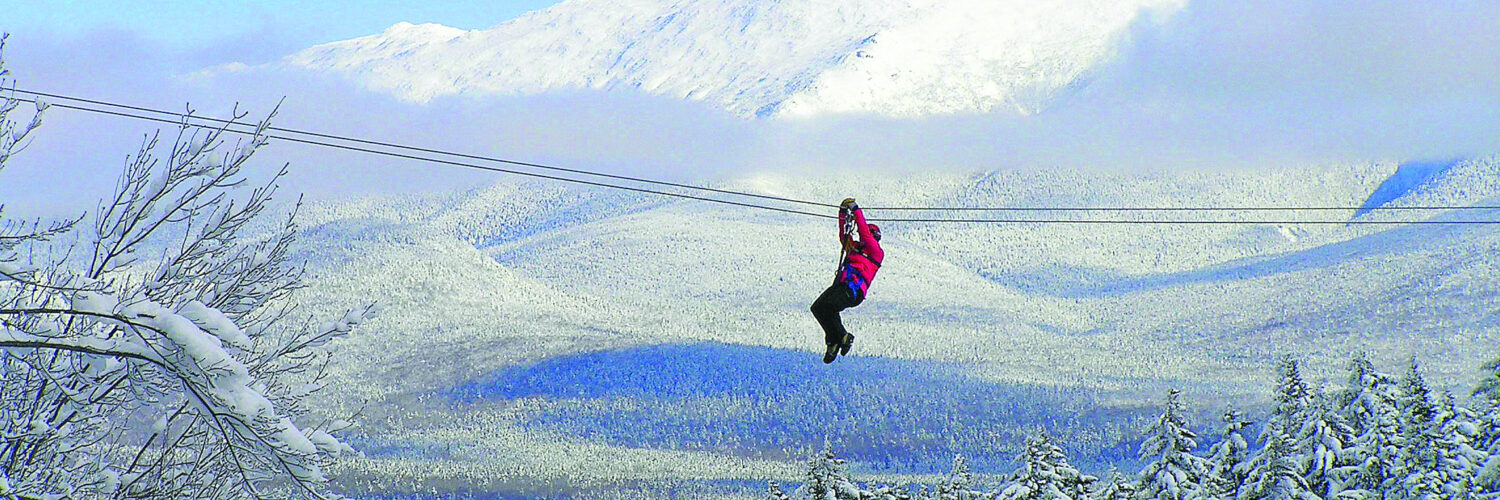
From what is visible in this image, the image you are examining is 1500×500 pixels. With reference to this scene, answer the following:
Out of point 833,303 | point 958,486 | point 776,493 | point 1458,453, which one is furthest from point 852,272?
point 958,486

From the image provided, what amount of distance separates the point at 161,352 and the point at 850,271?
11.1 meters

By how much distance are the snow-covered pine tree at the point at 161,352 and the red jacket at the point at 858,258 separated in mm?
6628

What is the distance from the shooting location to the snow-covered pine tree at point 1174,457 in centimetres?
2509

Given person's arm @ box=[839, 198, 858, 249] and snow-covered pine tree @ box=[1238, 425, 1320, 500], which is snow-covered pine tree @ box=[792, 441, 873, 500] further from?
person's arm @ box=[839, 198, 858, 249]

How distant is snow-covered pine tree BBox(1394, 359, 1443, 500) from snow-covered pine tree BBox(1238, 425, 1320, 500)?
5.46 feet

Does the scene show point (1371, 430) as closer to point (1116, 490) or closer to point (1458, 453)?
point (1458, 453)

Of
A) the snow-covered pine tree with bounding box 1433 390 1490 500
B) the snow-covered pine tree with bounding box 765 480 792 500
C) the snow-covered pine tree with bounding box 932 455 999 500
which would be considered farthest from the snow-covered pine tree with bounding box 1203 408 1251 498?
the snow-covered pine tree with bounding box 765 480 792 500

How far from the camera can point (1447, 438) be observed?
23672 mm

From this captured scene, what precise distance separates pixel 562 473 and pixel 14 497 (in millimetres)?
191626

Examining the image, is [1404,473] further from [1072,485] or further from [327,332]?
[327,332]

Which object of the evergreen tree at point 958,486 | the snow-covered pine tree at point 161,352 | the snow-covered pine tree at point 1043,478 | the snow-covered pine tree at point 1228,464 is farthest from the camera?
A: the evergreen tree at point 958,486

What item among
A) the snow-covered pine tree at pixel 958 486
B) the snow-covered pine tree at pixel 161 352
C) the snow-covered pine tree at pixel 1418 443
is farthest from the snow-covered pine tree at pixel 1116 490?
the snow-covered pine tree at pixel 161 352

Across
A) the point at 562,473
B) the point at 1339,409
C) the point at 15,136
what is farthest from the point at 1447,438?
the point at 562,473

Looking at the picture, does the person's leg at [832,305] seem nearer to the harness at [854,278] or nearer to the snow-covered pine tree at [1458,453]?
the harness at [854,278]
